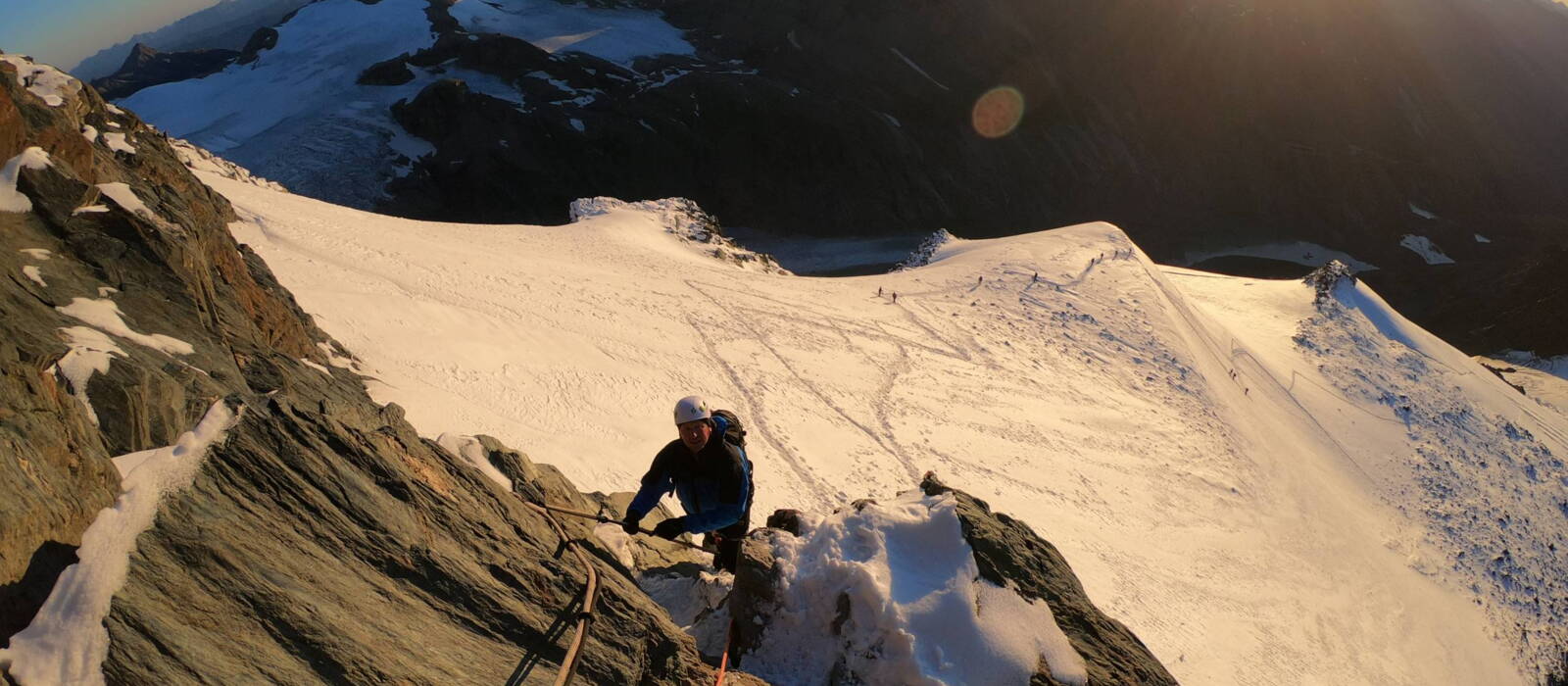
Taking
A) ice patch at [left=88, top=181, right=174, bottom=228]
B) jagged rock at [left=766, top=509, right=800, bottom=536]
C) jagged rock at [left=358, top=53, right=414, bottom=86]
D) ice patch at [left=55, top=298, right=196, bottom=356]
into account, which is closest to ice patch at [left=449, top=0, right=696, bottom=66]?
jagged rock at [left=358, top=53, right=414, bottom=86]

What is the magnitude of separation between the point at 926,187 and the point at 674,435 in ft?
166

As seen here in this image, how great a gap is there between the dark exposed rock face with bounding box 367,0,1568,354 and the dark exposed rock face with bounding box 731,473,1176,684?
46.2 meters

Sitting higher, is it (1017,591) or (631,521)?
(631,521)

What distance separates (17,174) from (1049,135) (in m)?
68.4

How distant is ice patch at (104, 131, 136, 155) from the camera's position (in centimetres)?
1009

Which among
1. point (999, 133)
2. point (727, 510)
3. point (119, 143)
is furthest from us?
point (999, 133)

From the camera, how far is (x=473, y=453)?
6.48 metres

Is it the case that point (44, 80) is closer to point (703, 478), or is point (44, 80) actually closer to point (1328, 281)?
point (703, 478)

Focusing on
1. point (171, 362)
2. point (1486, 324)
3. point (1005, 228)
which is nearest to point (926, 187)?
point (1005, 228)

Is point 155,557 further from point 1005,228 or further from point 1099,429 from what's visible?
point 1005,228

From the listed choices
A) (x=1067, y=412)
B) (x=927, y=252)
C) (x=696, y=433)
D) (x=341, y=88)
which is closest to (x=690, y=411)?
(x=696, y=433)

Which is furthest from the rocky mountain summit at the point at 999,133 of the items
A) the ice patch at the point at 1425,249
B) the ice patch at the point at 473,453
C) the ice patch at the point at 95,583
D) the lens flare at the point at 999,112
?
the ice patch at the point at 95,583

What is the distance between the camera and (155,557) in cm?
333

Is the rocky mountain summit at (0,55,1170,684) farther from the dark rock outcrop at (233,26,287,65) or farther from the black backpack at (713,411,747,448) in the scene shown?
the dark rock outcrop at (233,26,287,65)
